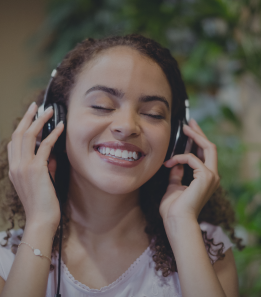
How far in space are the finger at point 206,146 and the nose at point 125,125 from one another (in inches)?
10.8

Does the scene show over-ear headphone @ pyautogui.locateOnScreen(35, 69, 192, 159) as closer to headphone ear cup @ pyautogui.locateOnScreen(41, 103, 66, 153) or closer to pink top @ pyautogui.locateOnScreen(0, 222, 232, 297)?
headphone ear cup @ pyautogui.locateOnScreen(41, 103, 66, 153)

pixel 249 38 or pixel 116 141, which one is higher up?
pixel 249 38

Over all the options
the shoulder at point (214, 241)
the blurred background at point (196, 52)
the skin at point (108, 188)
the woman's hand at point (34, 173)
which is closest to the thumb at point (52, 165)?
the skin at point (108, 188)

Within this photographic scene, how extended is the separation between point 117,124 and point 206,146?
0.41 meters

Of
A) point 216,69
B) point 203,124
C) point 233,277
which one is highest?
point 216,69

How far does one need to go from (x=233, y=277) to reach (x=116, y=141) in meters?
0.63

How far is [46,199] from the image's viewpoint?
3.03 feet

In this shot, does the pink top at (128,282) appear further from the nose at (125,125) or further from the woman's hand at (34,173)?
the nose at (125,125)

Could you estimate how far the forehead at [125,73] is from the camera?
0.97 meters

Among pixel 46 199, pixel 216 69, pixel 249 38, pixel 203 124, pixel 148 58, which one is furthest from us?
pixel 216 69

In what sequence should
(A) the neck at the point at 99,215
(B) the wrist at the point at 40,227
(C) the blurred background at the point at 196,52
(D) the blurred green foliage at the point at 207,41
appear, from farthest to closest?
1. (C) the blurred background at the point at 196,52
2. (D) the blurred green foliage at the point at 207,41
3. (A) the neck at the point at 99,215
4. (B) the wrist at the point at 40,227

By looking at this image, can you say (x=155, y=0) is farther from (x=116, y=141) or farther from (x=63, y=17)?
(x=116, y=141)

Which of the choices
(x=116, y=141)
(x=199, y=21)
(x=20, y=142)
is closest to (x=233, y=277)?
(x=116, y=141)

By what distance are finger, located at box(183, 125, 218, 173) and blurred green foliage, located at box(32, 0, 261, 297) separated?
678mm
